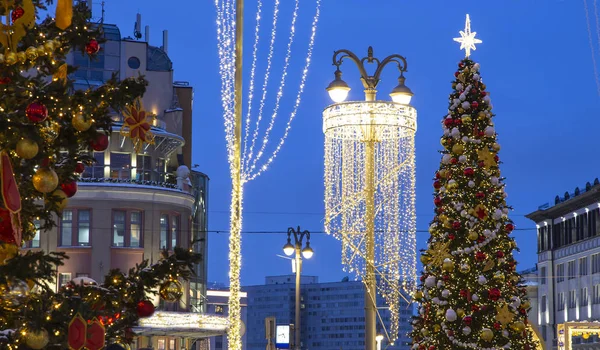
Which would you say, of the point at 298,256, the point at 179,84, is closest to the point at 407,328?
the point at 179,84

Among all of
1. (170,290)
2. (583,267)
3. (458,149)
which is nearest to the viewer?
(170,290)

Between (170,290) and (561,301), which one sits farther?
(561,301)

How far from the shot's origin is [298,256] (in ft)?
102

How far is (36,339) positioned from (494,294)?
14.0 metres

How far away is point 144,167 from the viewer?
53531mm

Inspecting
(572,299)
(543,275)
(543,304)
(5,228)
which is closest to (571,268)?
(572,299)

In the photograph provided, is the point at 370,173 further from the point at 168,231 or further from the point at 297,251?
the point at 168,231

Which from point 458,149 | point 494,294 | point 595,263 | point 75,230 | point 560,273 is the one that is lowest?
point 494,294

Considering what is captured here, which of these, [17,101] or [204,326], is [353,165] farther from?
[204,326]

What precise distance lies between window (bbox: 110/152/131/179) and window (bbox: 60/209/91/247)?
2.56 m

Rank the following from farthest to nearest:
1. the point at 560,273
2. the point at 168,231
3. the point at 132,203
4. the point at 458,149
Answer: the point at 560,273, the point at 168,231, the point at 132,203, the point at 458,149

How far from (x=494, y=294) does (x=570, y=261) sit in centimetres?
7054

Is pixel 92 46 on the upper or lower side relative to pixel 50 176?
upper

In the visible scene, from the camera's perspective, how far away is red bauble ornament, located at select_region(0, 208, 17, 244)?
8453 millimetres
